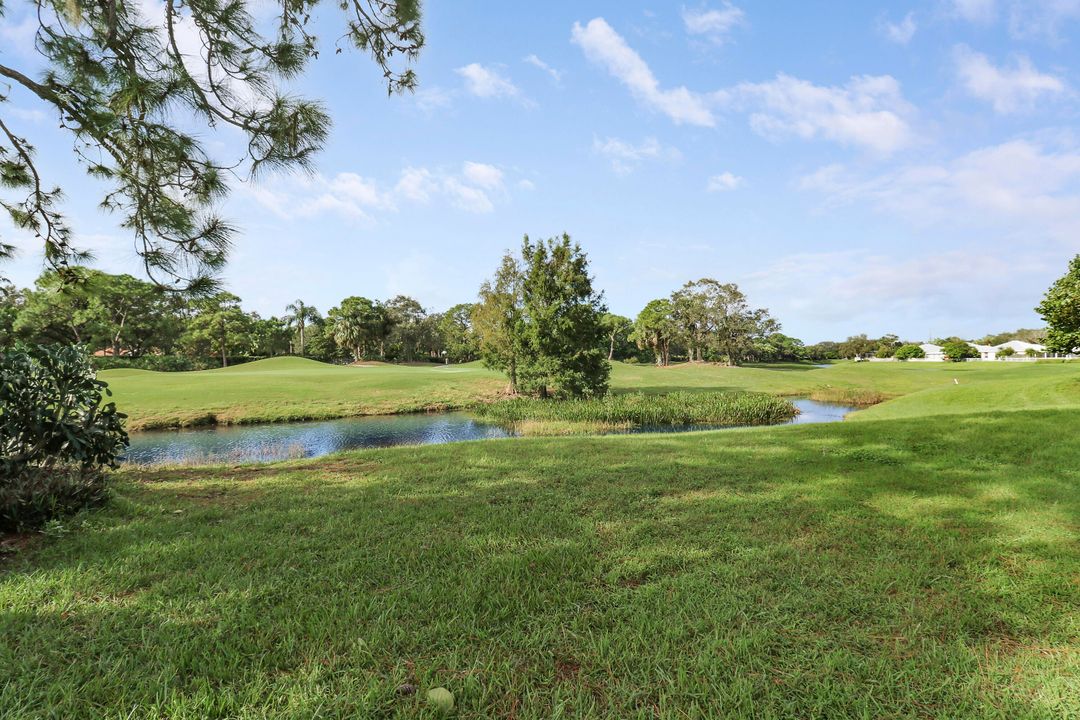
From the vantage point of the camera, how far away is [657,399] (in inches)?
887

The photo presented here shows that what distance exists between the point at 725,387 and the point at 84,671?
33951 millimetres

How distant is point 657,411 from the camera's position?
2030 cm

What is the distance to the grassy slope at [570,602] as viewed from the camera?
2209 mm

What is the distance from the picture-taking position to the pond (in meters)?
14.5

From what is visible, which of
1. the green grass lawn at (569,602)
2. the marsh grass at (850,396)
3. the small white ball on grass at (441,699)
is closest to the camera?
the small white ball on grass at (441,699)

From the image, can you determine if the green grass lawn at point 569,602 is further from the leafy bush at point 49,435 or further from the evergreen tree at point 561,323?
the evergreen tree at point 561,323

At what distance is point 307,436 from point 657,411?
1435 cm

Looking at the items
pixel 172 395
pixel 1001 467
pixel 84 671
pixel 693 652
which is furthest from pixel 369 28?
pixel 172 395

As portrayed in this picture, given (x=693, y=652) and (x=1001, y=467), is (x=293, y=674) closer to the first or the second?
(x=693, y=652)

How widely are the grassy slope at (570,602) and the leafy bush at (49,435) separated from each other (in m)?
0.46

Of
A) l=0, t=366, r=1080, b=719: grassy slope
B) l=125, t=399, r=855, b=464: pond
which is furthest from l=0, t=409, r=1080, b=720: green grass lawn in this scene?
l=125, t=399, r=855, b=464: pond

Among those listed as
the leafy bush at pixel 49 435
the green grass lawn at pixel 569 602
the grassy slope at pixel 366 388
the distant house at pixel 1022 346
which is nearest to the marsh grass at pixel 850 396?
the grassy slope at pixel 366 388

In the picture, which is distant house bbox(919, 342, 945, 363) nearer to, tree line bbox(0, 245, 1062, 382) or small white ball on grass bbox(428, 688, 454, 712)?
tree line bbox(0, 245, 1062, 382)

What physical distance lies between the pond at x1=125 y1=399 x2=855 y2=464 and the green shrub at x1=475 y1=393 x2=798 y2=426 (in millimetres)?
929
